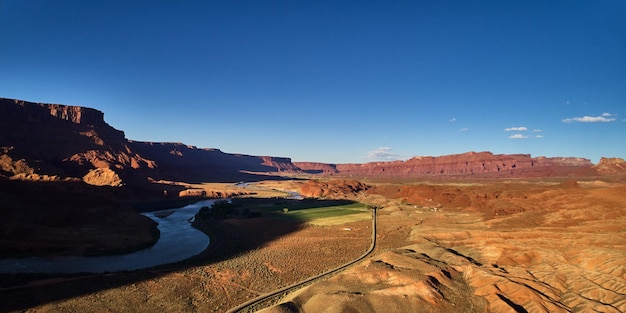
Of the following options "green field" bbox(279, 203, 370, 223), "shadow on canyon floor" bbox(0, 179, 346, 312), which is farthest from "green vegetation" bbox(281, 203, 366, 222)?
"shadow on canyon floor" bbox(0, 179, 346, 312)

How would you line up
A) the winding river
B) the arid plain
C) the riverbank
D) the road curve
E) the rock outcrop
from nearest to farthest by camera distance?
1. the arid plain
2. the road curve
3. the riverbank
4. the winding river
5. the rock outcrop

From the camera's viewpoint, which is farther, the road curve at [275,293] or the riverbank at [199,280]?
the riverbank at [199,280]

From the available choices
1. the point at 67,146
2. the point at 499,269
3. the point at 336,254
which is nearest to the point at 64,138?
the point at 67,146

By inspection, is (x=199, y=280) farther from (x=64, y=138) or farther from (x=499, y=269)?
(x=64, y=138)

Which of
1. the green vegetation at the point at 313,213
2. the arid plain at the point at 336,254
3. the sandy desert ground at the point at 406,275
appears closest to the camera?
the sandy desert ground at the point at 406,275

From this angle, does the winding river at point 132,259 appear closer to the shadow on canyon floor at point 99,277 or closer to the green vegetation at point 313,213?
the shadow on canyon floor at point 99,277

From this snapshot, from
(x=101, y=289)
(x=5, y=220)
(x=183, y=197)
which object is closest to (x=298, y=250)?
(x=101, y=289)

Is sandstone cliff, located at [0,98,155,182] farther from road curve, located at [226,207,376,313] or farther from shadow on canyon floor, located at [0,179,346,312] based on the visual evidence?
road curve, located at [226,207,376,313]

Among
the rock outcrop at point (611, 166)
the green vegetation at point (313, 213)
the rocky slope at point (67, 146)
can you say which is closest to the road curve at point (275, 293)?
the green vegetation at point (313, 213)
